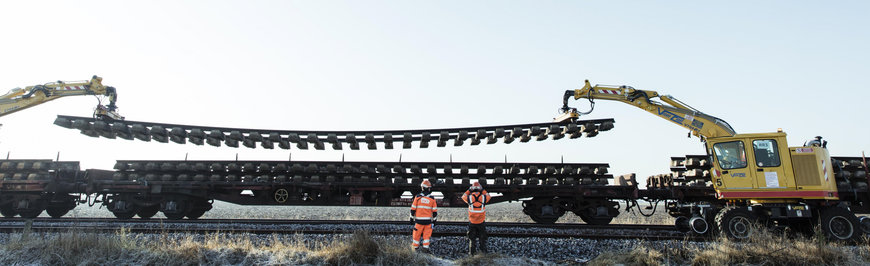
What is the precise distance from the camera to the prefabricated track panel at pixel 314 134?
12.8m

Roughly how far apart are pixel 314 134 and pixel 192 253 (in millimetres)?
6763

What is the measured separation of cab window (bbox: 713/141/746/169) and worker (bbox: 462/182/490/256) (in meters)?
6.43

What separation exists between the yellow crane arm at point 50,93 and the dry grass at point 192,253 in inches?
324

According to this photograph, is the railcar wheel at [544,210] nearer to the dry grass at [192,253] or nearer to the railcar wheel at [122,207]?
the dry grass at [192,253]

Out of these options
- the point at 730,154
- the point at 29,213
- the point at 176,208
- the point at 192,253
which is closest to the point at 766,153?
the point at 730,154

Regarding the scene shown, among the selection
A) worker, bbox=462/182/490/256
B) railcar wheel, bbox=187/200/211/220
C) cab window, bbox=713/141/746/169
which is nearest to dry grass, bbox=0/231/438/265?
worker, bbox=462/182/490/256

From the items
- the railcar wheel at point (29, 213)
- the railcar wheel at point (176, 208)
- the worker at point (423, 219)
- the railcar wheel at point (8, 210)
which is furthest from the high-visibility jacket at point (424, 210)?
the railcar wheel at point (8, 210)

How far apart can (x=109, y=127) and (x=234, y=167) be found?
4.03 m

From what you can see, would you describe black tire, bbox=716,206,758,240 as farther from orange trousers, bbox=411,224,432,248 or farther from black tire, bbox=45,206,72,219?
black tire, bbox=45,206,72,219

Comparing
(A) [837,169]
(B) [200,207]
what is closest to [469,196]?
(B) [200,207]

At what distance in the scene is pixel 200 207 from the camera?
13875mm

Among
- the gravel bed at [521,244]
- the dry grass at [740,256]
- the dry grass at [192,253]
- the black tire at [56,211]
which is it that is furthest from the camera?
the black tire at [56,211]

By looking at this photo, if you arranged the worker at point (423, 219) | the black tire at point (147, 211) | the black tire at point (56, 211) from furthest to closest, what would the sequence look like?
the black tire at point (56, 211) → the black tire at point (147, 211) → the worker at point (423, 219)

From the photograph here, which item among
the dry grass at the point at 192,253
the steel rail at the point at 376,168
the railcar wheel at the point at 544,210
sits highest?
the steel rail at the point at 376,168
